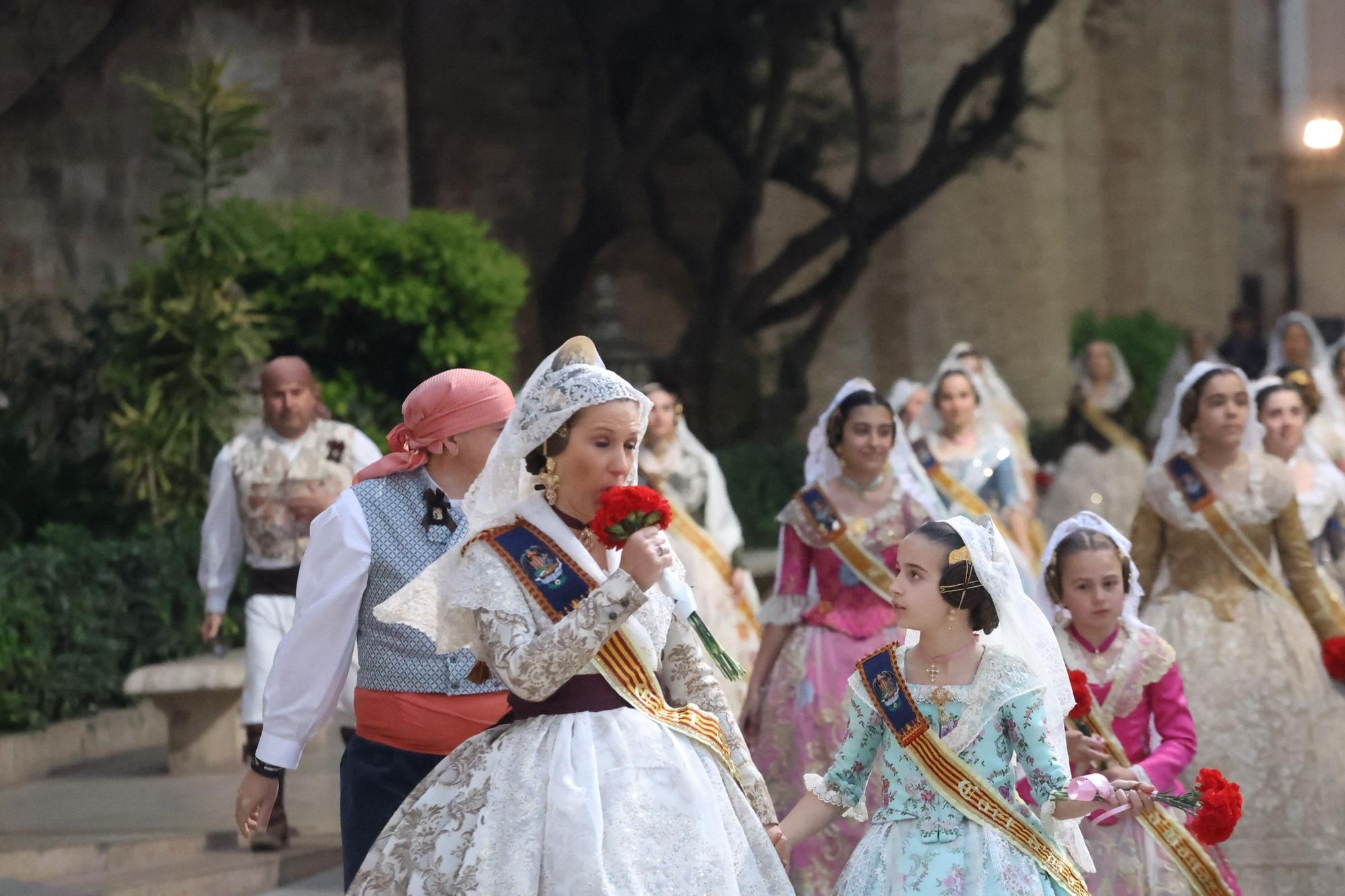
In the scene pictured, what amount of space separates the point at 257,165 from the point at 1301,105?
2183cm

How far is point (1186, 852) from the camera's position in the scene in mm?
4805

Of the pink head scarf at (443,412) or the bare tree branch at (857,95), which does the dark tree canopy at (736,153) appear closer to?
the bare tree branch at (857,95)

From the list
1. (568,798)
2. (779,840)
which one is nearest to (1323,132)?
(779,840)

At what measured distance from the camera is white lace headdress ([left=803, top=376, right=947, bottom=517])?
21.8 ft

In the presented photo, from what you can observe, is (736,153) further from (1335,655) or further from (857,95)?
(1335,655)

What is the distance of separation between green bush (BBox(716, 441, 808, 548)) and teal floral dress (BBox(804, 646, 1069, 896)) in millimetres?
9840

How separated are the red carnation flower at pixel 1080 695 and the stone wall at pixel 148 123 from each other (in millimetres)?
8305

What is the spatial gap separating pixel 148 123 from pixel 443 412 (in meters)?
8.76

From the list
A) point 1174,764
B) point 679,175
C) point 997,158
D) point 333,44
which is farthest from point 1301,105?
point 1174,764

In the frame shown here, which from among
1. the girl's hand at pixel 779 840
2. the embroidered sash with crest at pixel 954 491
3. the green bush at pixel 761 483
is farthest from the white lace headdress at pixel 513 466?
the green bush at pixel 761 483

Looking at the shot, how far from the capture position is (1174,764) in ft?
15.9

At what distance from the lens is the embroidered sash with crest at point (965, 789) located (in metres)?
3.98

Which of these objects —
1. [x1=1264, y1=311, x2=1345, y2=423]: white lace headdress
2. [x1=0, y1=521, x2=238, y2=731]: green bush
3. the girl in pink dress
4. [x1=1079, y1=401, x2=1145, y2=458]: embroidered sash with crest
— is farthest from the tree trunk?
the girl in pink dress

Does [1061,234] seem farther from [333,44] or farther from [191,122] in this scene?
[191,122]
